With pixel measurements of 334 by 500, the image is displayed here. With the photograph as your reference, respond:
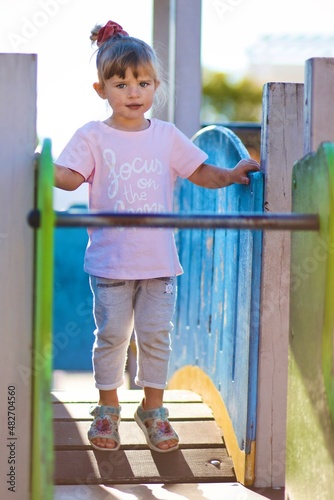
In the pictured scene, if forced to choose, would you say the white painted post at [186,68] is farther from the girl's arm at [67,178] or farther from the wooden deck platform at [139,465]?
the wooden deck platform at [139,465]

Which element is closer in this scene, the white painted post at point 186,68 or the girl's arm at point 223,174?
the girl's arm at point 223,174

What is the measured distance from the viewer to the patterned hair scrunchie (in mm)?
3340

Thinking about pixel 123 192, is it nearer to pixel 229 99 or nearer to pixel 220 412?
pixel 220 412

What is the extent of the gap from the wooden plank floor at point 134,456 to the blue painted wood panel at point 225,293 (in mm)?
146

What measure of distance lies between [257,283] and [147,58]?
913mm

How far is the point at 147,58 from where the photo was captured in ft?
10.4

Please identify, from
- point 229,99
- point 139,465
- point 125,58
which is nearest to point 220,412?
point 139,465

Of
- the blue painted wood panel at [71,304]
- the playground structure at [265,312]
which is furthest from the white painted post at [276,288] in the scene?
the blue painted wood panel at [71,304]

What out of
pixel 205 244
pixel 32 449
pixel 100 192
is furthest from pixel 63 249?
pixel 32 449

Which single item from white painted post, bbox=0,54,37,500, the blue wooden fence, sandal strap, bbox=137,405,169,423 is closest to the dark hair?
the blue wooden fence

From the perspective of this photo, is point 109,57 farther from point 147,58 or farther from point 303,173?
point 303,173

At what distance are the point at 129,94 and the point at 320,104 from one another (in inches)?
34.9

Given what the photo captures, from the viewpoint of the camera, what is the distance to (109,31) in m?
3.35

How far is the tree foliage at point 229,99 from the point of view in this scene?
92.9 ft
